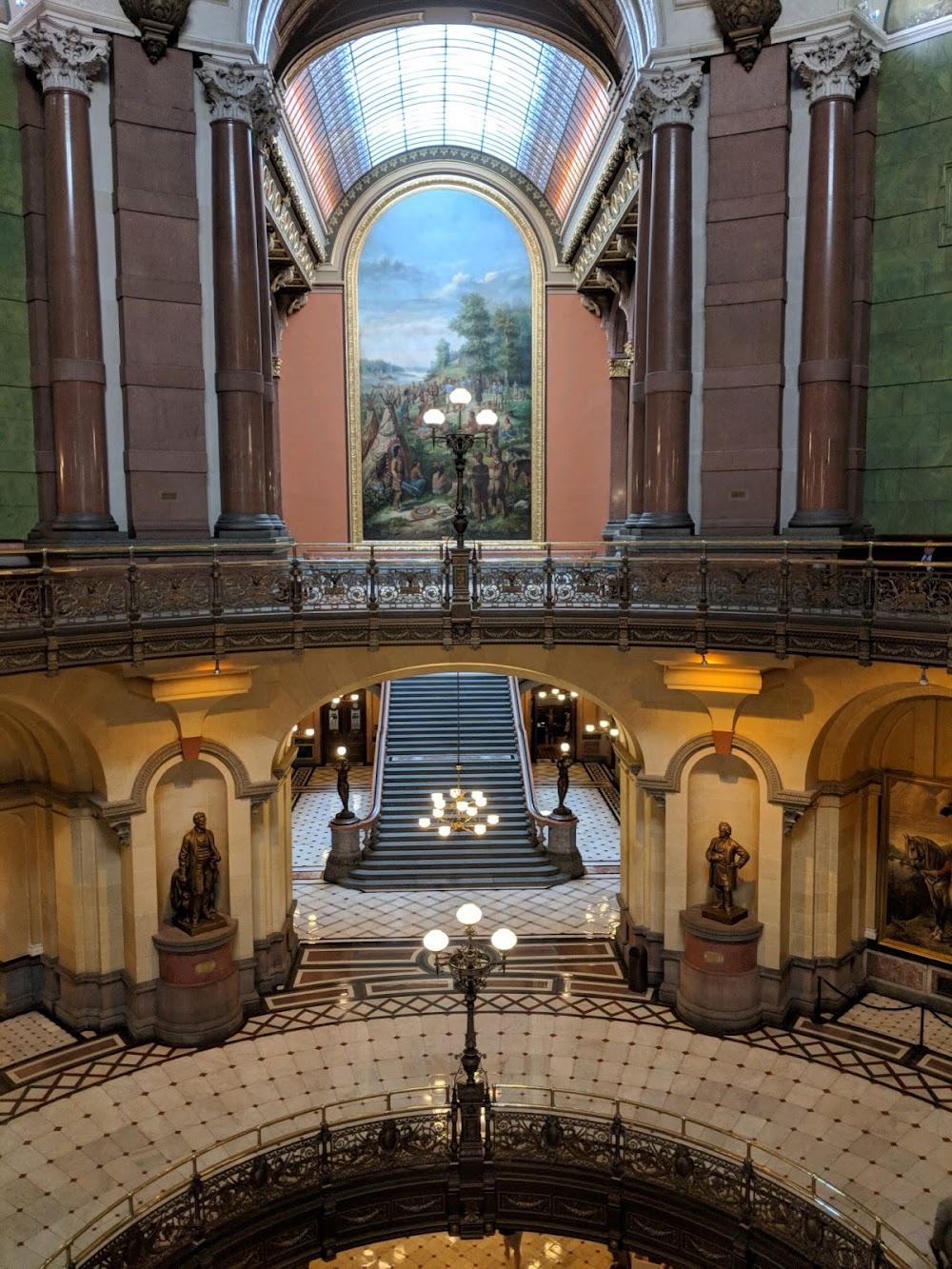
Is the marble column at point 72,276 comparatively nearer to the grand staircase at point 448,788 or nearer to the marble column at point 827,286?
the marble column at point 827,286

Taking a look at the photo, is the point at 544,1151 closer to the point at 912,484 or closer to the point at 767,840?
the point at 767,840

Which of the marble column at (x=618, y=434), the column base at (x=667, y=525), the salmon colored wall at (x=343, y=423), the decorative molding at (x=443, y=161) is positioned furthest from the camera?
the salmon colored wall at (x=343, y=423)

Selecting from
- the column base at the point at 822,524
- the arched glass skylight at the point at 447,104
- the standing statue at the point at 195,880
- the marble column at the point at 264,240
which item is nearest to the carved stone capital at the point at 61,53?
the marble column at the point at 264,240

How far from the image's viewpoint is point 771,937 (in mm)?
11719

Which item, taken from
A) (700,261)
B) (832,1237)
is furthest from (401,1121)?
(700,261)

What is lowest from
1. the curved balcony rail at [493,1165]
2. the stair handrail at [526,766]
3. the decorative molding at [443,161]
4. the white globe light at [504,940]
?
the curved balcony rail at [493,1165]

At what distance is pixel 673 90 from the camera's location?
11.8 m

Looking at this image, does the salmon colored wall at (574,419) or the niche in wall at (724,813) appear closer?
the niche in wall at (724,813)

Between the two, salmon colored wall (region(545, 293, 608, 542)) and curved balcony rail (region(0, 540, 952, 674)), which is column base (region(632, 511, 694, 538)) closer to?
curved balcony rail (region(0, 540, 952, 674))

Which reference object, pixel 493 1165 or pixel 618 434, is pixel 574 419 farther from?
pixel 493 1165

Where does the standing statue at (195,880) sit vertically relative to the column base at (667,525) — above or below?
below

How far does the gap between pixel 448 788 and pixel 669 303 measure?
34.9 feet

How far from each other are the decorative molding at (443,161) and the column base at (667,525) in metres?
12.2

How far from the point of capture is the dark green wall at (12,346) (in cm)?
1088
